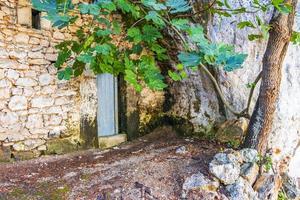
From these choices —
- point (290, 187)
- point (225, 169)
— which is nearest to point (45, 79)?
point (225, 169)

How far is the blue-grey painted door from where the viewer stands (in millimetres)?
5242

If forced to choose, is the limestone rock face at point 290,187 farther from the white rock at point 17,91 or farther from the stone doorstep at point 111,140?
the white rock at point 17,91

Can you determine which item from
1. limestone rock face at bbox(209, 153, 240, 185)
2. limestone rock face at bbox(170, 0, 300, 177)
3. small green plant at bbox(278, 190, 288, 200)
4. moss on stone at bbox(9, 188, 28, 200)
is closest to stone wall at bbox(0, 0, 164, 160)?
moss on stone at bbox(9, 188, 28, 200)

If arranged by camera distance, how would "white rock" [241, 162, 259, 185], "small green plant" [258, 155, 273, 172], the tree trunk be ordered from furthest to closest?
"small green plant" [258, 155, 273, 172] → the tree trunk → "white rock" [241, 162, 259, 185]

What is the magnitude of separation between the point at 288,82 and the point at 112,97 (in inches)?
111

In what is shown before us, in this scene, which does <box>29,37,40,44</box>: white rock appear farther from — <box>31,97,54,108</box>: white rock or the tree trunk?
the tree trunk

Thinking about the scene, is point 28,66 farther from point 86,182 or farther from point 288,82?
point 288,82

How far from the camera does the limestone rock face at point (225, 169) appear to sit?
3.21 meters

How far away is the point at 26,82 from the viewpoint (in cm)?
428

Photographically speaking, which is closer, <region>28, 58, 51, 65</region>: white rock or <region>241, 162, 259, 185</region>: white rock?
<region>241, 162, 259, 185</region>: white rock

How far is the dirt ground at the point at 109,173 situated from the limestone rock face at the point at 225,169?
0.48ft

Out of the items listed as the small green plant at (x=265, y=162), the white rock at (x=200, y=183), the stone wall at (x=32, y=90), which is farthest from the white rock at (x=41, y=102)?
the small green plant at (x=265, y=162)

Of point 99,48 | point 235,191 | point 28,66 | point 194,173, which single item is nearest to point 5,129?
point 28,66

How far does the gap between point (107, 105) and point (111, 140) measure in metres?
0.61
